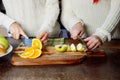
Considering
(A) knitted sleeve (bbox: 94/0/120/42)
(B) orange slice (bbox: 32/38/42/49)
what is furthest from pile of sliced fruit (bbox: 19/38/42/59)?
(A) knitted sleeve (bbox: 94/0/120/42)

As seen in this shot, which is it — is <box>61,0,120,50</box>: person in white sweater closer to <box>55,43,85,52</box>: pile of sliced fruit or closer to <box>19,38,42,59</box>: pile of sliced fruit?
<box>55,43,85,52</box>: pile of sliced fruit

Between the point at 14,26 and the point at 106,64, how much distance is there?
618 mm

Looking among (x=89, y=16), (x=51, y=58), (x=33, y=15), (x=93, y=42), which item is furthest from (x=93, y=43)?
(x=33, y=15)

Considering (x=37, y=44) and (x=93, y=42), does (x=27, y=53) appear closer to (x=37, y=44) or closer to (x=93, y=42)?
(x=37, y=44)

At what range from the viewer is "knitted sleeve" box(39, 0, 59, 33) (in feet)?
5.09

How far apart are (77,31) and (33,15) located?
349 millimetres

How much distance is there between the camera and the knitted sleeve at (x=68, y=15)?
5.35 ft

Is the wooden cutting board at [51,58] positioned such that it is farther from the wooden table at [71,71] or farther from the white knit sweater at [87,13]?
the white knit sweater at [87,13]

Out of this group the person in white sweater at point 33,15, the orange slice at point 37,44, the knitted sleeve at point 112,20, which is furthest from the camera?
the person in white sweater at point 33,15

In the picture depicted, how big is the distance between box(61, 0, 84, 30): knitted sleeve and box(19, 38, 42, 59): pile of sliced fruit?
40 cm

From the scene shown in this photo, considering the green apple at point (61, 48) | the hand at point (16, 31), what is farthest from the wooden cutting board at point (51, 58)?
the hand at point (16, 31)

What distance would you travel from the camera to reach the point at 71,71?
43.5 inches

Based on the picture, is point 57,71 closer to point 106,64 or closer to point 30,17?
point 106,64

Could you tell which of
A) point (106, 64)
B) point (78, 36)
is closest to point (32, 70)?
point (106, 64)
